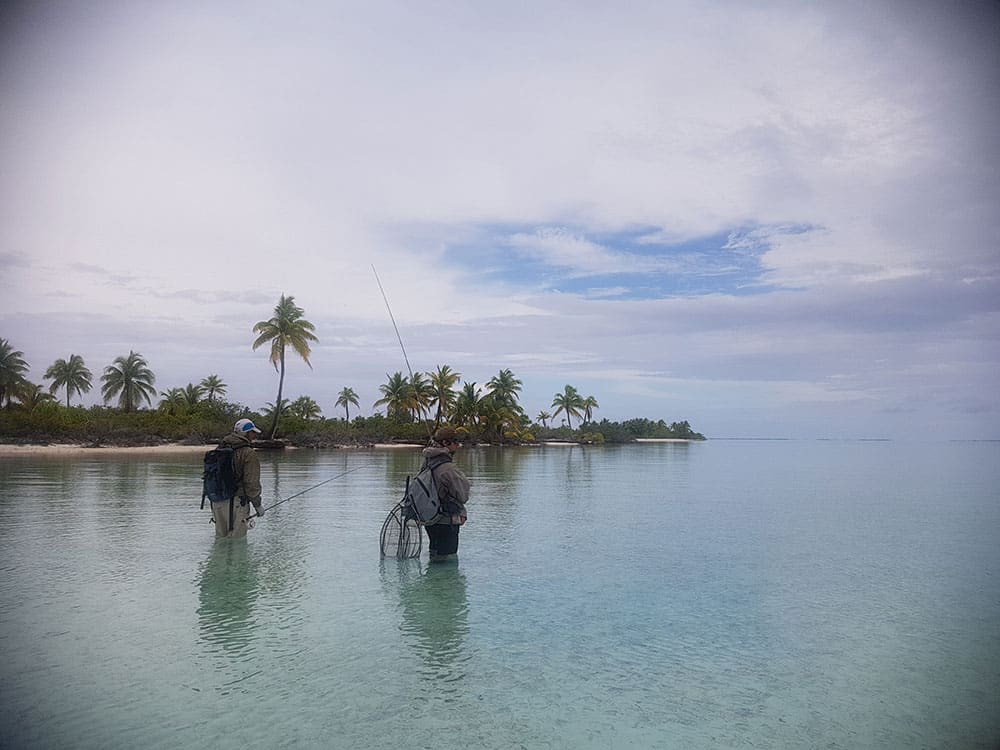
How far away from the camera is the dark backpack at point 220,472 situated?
10.1 meters

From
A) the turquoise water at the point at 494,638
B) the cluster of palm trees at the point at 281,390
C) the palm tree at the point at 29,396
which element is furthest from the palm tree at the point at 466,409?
the turquoise water at the point at 494,638

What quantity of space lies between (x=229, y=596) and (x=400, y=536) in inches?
105

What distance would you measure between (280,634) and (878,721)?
5.04m

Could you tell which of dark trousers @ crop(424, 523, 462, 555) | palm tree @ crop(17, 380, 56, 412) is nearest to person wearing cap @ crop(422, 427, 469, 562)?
dark trousers @ crop(424, 523, 462, 555)

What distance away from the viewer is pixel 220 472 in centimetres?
1011

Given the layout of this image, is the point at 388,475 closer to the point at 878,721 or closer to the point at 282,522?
the point at 282,522

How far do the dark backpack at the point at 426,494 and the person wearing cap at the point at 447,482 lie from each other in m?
0.03

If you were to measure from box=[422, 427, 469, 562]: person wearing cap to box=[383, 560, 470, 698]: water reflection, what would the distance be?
678mm

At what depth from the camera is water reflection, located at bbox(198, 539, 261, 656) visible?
6.43 meters

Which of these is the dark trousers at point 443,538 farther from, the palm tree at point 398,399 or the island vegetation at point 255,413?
the palm tree at point 398,399

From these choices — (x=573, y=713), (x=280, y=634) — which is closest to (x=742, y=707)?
(x=573, y=713)

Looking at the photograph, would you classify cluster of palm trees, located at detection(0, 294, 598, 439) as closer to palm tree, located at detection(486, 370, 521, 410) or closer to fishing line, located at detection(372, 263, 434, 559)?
palm tree, located at detection(486, 370, 521, 410)

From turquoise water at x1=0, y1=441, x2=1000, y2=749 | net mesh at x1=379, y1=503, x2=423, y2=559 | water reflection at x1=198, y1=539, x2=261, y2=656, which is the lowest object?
turquoise water at x1=0, y1=441, x2=1000, y2=749

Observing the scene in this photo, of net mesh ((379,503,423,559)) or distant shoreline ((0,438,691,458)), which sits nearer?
net mesh ((379,503,423,559))
